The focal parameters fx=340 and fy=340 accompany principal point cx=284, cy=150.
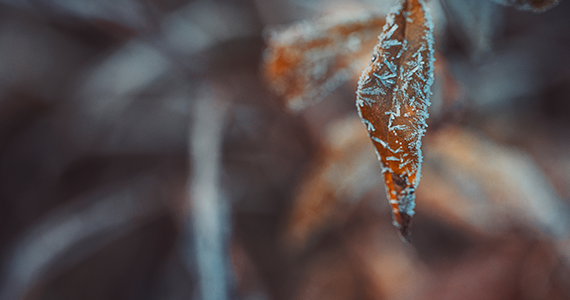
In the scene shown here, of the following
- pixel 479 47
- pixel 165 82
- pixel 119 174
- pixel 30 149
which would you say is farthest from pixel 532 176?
pixel 30 149

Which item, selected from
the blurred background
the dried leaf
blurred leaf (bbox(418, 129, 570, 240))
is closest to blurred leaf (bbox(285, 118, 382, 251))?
the blurred background

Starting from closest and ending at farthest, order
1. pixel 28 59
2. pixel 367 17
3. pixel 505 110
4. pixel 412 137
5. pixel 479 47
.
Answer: pixel 412 137
pixel 367 17
pixel 479 47
pixel 505 110
pixel 28 59

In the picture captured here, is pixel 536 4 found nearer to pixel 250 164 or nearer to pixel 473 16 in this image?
pixel 473 16

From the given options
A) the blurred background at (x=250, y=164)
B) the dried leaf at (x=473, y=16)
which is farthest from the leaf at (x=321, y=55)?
the dried leaf at (x=473, y=16)

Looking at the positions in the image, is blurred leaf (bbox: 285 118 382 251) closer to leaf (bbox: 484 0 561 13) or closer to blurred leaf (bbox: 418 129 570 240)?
blurred leaf (bbox: 418 129 570 240)

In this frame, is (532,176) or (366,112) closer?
(366,112)

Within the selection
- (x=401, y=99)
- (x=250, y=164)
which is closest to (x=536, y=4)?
(x=401, y=99)

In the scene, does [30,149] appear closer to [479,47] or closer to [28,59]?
[28,59]

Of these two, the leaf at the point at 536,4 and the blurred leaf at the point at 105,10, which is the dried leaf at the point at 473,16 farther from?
the blurred leaf at the point at 105,10
